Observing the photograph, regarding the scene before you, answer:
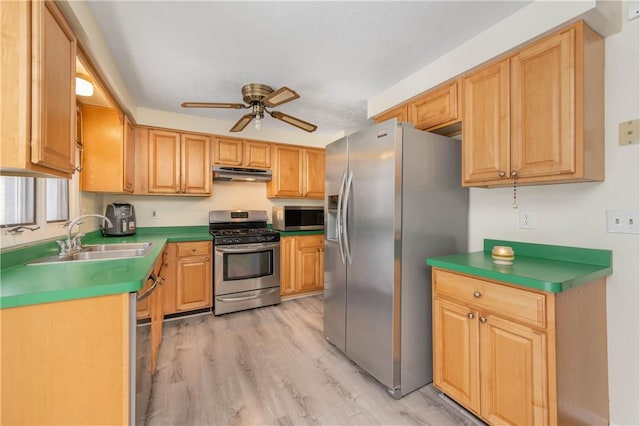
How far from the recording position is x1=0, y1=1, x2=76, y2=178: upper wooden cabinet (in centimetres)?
103

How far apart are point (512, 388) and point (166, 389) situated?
207cm

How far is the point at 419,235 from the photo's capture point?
1896mm

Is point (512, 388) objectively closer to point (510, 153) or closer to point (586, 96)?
point (510, 153)

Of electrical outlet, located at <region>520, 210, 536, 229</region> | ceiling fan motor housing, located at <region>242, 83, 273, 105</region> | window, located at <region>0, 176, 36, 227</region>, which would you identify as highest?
ceiling fan motor housing, located at <region>242, 83, 273, 105</region>

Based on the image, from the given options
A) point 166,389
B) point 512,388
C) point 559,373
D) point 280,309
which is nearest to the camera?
point 559,373

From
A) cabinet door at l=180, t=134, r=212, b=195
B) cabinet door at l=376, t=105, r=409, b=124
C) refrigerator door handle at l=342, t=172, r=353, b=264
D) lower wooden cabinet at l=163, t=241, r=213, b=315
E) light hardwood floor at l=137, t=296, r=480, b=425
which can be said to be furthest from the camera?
cabinet door at l=180, t=134, r=212, b=195

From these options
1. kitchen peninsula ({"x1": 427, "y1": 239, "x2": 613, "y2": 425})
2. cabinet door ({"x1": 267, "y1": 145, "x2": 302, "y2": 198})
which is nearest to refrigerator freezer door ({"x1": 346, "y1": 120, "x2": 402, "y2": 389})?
kitchen peninsula ({"x1": 427, "y1": 239, "x2": 613, "y2": 425})

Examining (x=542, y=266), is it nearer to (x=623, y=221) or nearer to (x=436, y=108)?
(x=623, y=221)

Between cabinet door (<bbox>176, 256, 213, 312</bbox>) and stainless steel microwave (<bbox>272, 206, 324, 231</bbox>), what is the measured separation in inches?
40.7

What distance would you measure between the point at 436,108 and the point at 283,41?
121 centimetres

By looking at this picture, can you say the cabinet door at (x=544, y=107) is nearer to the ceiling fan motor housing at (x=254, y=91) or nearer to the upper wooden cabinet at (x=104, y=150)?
the ceiling fan motor housing at (x=254, y=91)

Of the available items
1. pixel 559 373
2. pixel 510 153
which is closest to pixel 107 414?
pixel 559 373

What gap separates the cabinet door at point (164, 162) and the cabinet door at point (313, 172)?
5.50 ft

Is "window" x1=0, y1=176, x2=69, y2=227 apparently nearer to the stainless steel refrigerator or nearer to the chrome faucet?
the chrome faucet
